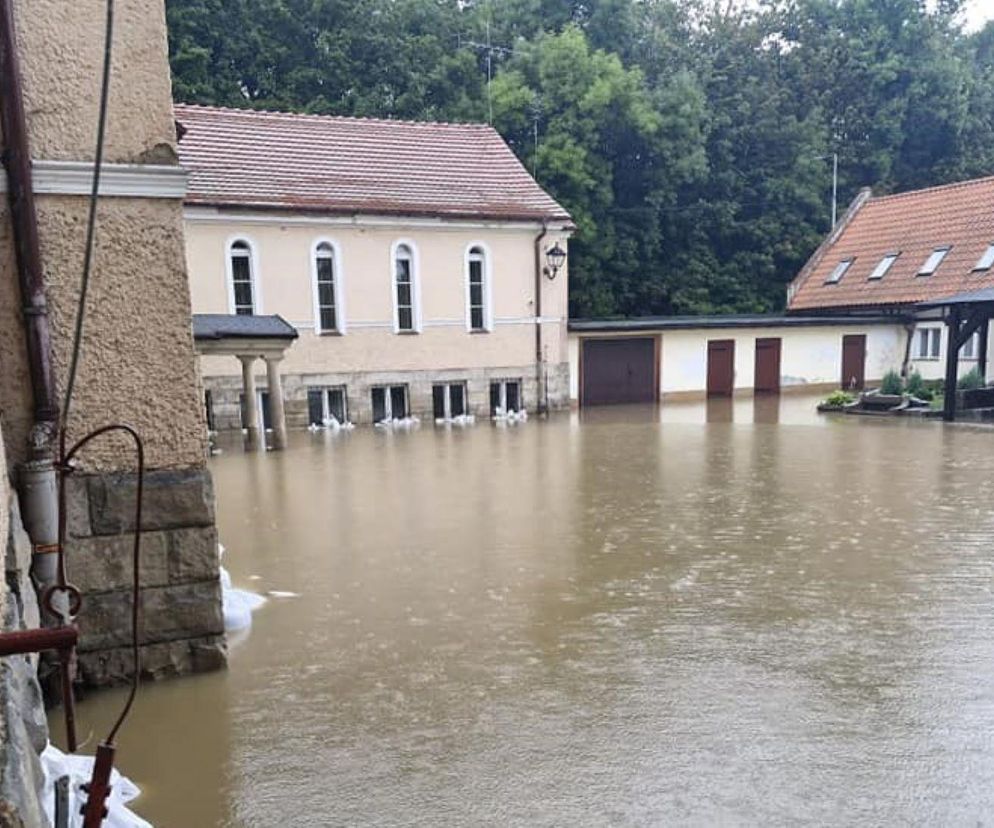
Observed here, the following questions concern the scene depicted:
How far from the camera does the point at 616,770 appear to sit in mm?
3512

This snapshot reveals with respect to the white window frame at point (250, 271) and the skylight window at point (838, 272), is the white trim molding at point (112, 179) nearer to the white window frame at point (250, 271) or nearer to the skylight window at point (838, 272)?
the white window frame at point (250, 271)

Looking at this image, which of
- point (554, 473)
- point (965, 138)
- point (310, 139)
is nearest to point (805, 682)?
point (554, 473)

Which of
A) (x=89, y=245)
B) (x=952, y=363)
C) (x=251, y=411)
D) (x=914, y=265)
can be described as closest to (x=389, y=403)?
(x=251, y=411)

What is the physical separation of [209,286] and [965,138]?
3096cm

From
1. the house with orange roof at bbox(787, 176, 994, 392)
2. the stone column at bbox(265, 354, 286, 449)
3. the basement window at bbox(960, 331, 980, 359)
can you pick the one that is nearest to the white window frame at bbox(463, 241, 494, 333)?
the stone column at bbox(265, 354, 286, 449)

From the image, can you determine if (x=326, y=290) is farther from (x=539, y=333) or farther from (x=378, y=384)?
(x=539, y=333)

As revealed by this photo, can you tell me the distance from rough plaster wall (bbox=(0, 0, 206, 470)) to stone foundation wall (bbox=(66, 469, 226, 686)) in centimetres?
15

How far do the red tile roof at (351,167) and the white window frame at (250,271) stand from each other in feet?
2.41

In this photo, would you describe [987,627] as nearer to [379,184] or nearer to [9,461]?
[9,461]

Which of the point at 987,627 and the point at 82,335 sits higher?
the point at 82,335

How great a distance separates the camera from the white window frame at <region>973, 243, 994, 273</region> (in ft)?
65.8

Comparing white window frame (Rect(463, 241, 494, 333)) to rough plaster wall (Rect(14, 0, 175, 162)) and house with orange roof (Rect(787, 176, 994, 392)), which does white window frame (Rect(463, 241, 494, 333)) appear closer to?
house with orange roof (Rect(787, 176, 994, 392))

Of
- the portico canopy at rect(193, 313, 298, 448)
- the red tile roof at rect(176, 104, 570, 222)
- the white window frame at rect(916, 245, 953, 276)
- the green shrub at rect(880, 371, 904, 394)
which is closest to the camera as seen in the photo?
the portico canopy at rect(193, 313, 298, 448)

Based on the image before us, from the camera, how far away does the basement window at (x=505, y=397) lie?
19.2m
